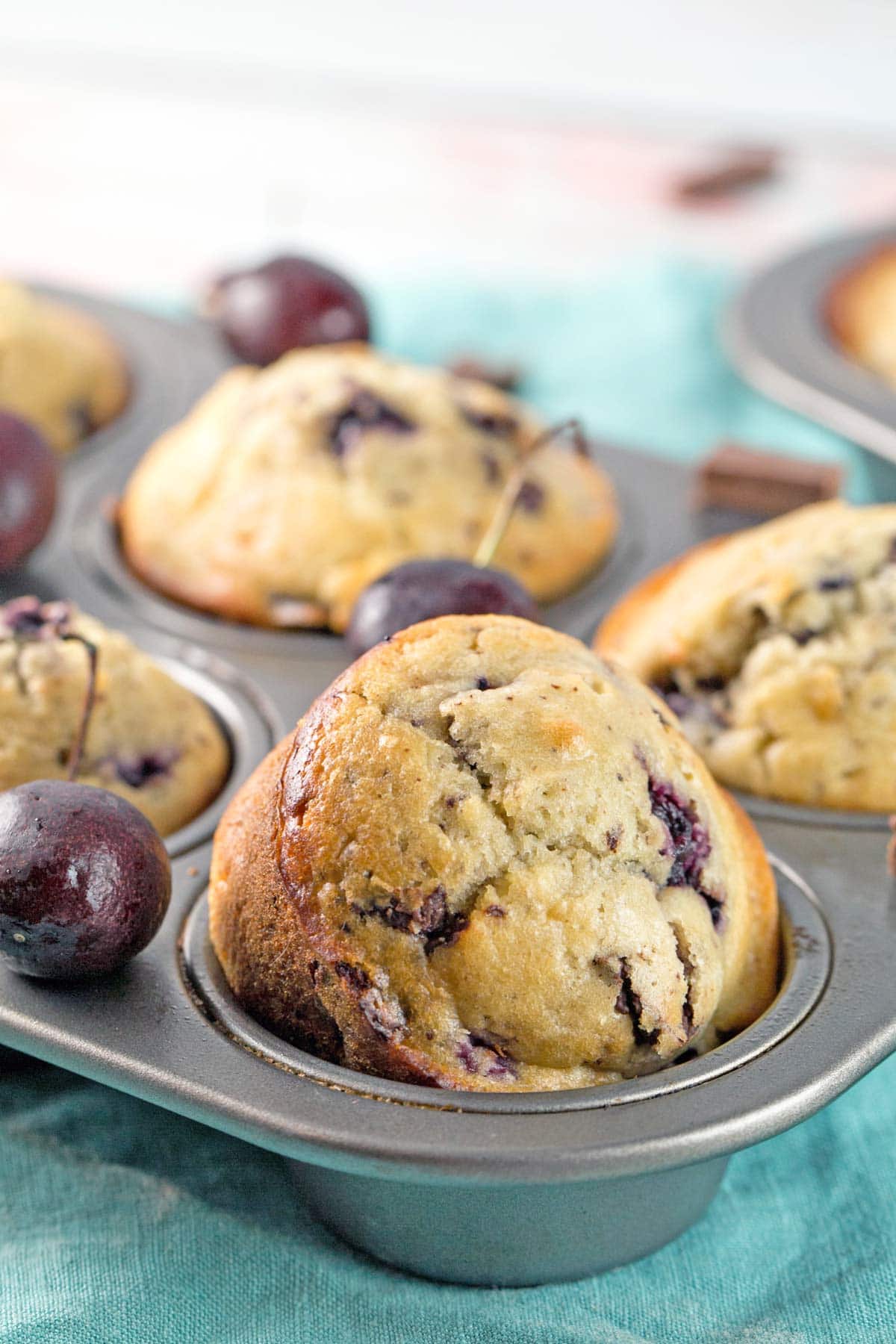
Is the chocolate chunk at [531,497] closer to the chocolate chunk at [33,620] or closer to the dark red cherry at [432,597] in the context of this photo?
the dark red cherry at [432,597]

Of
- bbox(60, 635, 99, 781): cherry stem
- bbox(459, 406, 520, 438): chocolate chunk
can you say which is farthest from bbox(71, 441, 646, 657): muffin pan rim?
bbox(60, 635, 99, 781): cherry stem

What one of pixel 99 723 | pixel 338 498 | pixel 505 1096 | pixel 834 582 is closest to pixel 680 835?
pixel 505 1096

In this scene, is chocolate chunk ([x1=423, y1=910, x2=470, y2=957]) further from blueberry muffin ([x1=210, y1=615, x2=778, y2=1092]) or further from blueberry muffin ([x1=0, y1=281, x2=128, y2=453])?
blueberry muffin ([x1=0, y1=281, x2=128, y2=453])

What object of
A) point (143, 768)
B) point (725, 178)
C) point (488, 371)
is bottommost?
point (725, 178)

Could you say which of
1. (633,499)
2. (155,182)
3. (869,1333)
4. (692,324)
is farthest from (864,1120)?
(155,182)

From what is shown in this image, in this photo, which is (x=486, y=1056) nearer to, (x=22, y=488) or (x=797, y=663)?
(x=797, y=663)

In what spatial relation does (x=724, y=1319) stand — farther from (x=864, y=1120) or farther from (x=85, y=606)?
(x=85, y=606)

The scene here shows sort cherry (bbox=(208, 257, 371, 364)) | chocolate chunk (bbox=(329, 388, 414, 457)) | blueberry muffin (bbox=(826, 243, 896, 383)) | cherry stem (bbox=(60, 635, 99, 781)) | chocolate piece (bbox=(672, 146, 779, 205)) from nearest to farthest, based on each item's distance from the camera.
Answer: cherry stem (bbox=(60, 635, 99, 781)), chocolate chunk (bbox=(329, 388, 414, 457)), cherry (bbox=(208, 257, 371, 364)), blueberry muffin (bbox=(826, 243, 896, 383)), chocolate piece (bbox=(672, 146, 779, 205))
